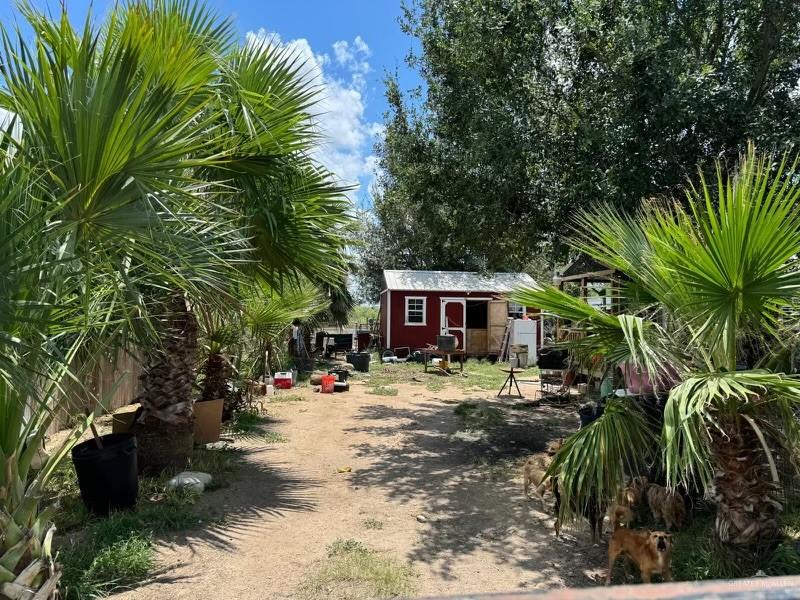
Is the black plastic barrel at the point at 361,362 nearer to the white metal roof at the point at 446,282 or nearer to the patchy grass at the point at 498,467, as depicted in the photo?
the white metal roof at the point at 446,282

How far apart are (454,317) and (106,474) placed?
17.4 meters

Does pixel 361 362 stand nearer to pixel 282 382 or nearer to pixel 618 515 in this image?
pixel 282 382

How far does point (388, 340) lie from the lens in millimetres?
20922

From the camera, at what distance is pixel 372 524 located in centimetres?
467

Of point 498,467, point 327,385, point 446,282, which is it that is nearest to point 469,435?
point 498,467

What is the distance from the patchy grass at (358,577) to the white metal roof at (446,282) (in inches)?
648

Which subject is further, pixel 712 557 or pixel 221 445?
pixel 221 445

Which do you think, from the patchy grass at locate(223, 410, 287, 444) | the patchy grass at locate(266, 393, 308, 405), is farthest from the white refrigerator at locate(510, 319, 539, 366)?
the patchy grass at locate(223, 410, 287, 444)

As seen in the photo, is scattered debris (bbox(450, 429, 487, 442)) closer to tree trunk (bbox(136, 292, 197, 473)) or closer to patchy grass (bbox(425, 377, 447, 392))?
tree trunk (bbox(136, 292, 197, 473))

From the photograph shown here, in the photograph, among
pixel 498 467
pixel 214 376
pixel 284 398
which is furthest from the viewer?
pixel 284 398

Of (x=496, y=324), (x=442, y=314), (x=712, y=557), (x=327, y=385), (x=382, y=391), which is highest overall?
(x=442, y=314)

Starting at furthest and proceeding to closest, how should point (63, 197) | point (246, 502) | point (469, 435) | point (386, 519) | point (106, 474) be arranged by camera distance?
point (469, 435) < point (246, 502) < point (386, 519) < point (106, 474) < point (63, 197)

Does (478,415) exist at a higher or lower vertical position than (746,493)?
lower

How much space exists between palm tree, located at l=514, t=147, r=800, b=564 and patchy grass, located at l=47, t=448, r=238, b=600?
297 cm
